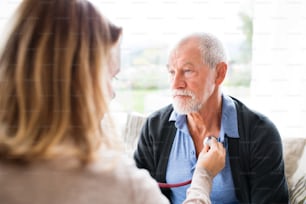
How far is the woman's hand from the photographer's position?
84cm

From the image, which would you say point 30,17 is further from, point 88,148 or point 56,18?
point 88,148

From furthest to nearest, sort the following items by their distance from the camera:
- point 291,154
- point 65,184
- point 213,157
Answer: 1. point 291,154
2. point 213,157
3. point 65,184

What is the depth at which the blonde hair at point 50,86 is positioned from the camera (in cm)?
59

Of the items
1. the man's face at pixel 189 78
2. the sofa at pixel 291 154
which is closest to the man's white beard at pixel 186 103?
the man's face at pixel 189 78

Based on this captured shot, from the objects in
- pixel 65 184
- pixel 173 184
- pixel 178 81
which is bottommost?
pixel 173 184

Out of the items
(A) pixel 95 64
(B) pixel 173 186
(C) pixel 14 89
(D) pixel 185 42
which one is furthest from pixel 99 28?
(B) pixel 173 186

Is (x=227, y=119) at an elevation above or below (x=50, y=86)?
below

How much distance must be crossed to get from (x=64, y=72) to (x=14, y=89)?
82 millimetres

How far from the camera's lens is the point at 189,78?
0.88m

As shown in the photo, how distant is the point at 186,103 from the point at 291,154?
32cm

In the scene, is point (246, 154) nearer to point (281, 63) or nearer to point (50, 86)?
point (281, 63)

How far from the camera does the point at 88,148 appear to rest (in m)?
0.59

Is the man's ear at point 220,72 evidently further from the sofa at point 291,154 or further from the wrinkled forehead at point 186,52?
the sofa at point 291,154

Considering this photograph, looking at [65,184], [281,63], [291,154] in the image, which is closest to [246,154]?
[291,154]
